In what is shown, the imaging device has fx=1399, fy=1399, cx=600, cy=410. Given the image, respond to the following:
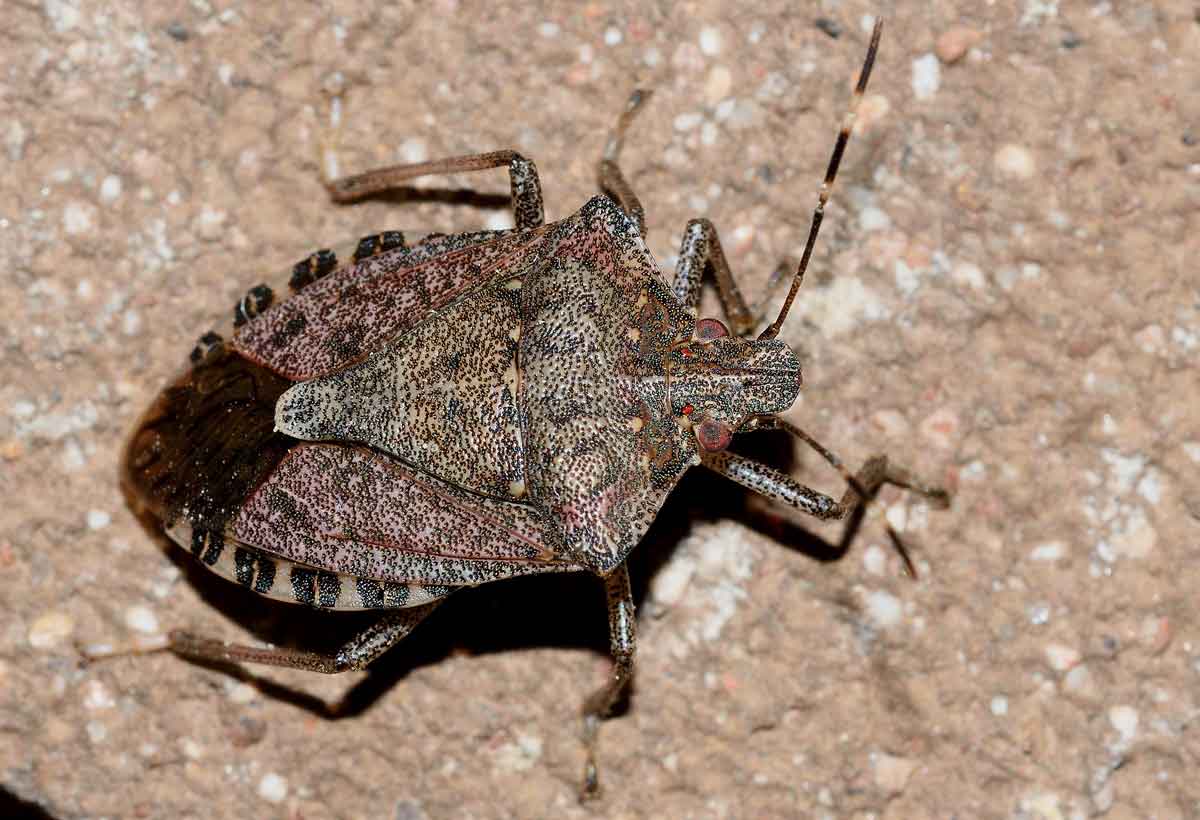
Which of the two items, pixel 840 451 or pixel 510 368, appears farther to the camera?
pixel 840 451

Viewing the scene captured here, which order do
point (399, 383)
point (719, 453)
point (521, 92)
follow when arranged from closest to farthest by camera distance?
point (399, 383) < point (719, 453) < point (521, 92)

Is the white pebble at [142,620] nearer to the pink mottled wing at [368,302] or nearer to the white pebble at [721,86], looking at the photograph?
the pink mottled wing at [368,302]

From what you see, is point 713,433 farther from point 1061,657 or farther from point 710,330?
point 1061,657

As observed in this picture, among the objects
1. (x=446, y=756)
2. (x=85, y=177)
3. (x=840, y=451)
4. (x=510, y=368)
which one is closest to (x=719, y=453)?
(x=840, y=451)

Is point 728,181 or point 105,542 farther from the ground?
point 728,181

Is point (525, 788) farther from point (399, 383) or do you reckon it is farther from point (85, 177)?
point (85, 177)

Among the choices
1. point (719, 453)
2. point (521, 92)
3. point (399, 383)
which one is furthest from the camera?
point (521, 92)

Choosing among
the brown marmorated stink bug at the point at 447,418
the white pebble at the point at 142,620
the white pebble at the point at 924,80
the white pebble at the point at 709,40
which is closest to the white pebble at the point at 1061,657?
the brown marmorated stink bug at the point at 447,418
